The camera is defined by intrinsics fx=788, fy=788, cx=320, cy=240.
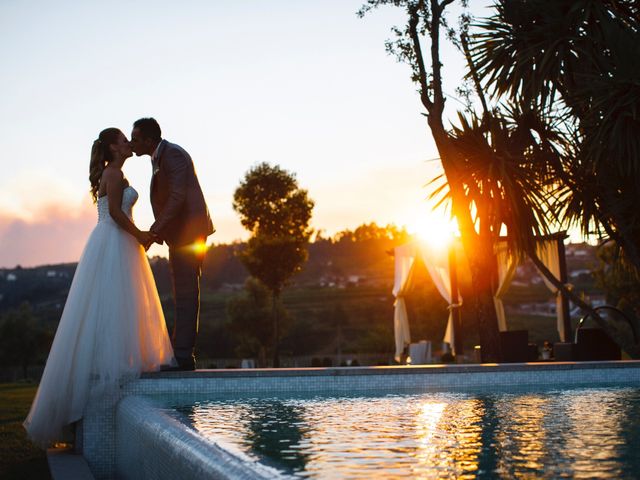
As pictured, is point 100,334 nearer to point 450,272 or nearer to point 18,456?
point 18,456

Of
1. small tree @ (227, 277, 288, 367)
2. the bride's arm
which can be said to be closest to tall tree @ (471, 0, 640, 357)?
the bride's arm

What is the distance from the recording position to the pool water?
1921 mm

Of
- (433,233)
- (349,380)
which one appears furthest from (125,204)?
(433,233)

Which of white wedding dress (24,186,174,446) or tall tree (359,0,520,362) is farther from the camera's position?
tall tree (359,0,520,362)

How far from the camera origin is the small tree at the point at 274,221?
25.2 m

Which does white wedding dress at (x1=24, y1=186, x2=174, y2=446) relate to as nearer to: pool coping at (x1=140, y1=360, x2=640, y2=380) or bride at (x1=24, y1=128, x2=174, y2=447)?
bride at (x1=24, y1=128, x2=174, y2=447)

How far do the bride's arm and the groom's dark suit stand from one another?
0.72 ft

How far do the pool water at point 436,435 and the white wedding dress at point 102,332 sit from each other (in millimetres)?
524

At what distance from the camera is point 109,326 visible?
428 cm

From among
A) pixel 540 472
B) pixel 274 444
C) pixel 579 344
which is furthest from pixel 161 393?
pixel 579 344

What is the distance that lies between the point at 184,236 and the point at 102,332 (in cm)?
92

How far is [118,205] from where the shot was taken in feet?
15.1

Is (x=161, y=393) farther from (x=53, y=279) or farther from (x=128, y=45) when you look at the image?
(x=53, y=279)

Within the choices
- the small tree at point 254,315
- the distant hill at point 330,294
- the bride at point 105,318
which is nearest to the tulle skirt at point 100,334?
the bride at point 105,318
